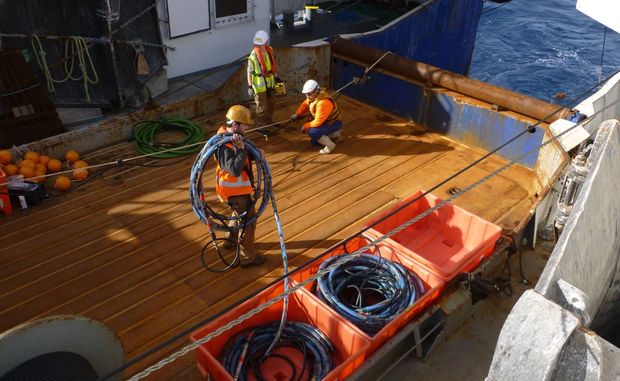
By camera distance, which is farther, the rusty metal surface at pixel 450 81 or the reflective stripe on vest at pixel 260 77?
the reflective stripe on vest at pixel 260 77

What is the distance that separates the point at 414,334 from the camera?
5172 mm

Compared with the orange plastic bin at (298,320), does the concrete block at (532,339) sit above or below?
above

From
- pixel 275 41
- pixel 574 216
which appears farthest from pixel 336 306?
pixel 275 41

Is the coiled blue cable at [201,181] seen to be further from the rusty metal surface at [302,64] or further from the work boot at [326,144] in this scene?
the rusty metal surface at [302,64]

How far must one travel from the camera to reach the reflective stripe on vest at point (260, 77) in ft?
28.6

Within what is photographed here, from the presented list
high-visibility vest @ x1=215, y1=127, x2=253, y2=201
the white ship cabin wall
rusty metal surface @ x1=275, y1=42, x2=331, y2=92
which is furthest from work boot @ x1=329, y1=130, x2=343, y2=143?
the white ship cabin wall

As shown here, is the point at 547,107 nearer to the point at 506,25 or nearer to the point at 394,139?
the point at 394,139

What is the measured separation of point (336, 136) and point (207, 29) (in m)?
4.29

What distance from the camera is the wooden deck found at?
555 cm

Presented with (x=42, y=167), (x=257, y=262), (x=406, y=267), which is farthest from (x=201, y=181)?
(x=42, y=167)

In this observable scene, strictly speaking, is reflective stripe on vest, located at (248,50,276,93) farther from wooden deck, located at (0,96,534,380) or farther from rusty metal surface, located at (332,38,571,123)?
rusty metal surface, located at (332,38,571,123)

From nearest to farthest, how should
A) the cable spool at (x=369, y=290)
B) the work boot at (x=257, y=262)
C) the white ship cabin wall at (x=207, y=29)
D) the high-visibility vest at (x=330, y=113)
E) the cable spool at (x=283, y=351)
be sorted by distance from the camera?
the cable spool at (x=283, y=351) → the cable spool at (x=369, y=290) → the work boot at (x=257, y=262) → the high-visibility vest at (x=330, y=113) → the white ship cabin wall at (x=207, y=29)

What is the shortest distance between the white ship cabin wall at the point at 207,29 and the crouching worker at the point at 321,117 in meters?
3.61

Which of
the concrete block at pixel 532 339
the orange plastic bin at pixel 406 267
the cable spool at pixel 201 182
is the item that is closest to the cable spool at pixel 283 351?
the orange plastic bin at pixel 406 267
